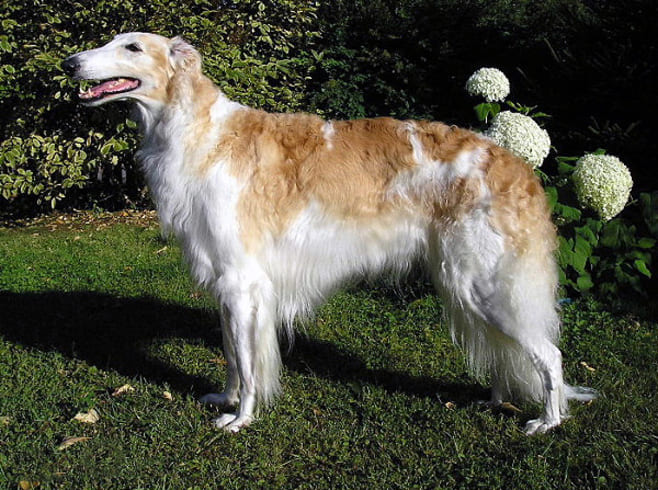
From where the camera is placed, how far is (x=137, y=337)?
4.52m

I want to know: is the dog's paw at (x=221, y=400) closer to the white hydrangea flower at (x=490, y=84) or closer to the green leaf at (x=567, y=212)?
the green leaf at (x=567, y=212)

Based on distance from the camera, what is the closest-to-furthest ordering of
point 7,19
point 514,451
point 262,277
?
point 514,451, point 262,277, point 7,19

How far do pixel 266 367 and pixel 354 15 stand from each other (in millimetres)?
7182

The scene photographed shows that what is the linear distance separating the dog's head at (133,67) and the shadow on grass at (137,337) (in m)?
1.74

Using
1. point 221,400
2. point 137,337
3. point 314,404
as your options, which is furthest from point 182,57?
point 137,337

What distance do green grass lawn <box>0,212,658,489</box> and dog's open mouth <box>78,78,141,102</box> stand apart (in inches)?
67.6

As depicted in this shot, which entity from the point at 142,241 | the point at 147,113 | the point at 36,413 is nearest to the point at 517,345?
the point at 147,113

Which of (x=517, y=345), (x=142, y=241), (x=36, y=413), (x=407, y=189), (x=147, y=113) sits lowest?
(x=142, y=241)

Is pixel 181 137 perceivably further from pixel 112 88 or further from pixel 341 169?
pixel 341 169

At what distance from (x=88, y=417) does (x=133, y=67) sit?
189cm

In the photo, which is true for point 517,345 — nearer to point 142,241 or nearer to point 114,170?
point 142,241

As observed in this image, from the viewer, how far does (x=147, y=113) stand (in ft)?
11.0

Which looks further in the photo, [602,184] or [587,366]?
[602,184]

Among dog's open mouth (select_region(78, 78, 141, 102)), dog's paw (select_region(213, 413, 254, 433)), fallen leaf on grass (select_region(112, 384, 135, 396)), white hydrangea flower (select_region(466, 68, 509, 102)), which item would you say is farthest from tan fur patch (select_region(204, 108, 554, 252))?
white hydrangea flower (select_region(466, 68, 509, 102))
